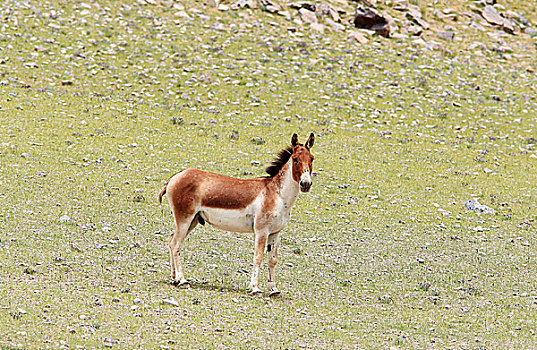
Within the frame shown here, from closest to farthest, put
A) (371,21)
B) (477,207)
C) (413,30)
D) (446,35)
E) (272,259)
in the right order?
(272,259) → (477,207) → (371,21) → (413,30) → (446,35)

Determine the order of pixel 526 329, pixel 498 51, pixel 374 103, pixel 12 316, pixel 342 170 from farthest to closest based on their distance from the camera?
1. pixel 498 51
2. pixel 374 103
3. pixel 342 170
4. pixel 526 329
5. pixel 12 316

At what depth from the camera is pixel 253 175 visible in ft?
80.7

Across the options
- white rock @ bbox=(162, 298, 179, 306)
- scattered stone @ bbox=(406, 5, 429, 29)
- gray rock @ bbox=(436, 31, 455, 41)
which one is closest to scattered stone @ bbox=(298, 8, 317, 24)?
scattered stone @ bbox=(406, 5, 429, 29)

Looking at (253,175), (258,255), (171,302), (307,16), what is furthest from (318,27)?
(171,302)

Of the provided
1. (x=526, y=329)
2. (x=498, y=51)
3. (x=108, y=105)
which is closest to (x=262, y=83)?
(x=108, y=105)

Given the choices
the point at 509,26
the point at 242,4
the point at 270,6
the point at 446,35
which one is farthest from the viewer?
the point at 509,26

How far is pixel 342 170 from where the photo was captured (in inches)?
1050

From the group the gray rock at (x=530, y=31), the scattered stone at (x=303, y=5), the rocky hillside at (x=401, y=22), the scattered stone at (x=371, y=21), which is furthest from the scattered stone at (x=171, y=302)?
the gray rock at (x=530, y=31)

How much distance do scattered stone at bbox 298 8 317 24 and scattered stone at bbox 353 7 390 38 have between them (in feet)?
8.81

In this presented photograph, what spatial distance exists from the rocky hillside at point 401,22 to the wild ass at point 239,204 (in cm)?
2664

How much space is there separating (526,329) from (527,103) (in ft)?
85.7

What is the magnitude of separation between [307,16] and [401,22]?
6.28 meters

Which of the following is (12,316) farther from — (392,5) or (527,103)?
(392,5)

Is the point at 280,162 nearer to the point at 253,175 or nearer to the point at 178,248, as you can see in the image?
the point at 178,248
